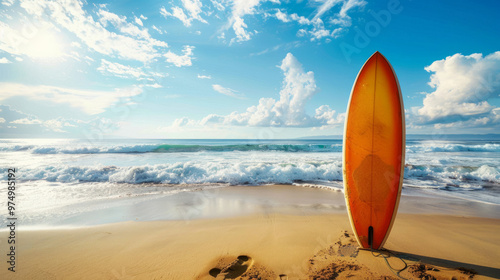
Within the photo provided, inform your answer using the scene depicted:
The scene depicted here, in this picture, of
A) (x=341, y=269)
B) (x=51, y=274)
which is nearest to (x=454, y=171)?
(x=341, y=269)

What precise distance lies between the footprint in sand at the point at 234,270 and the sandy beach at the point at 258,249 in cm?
1

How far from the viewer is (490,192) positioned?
6.58 m

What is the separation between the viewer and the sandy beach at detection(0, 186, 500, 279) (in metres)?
2.29

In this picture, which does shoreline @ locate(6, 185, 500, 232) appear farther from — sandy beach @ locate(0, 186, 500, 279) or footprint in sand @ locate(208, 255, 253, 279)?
footprint in sand @ locate(208, 255, 253, 279)

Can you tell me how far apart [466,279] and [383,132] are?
1.79 m

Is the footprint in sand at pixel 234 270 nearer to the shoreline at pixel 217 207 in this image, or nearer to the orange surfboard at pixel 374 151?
the orange surfboard at pixel 374 151

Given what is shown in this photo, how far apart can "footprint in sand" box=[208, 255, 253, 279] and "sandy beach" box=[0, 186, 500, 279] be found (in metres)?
0.01

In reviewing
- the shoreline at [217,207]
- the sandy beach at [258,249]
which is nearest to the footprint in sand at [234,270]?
the sandy beach at [258,249]

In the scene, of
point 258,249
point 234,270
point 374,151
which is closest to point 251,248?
point 258,249

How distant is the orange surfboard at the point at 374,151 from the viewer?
7.88 feet

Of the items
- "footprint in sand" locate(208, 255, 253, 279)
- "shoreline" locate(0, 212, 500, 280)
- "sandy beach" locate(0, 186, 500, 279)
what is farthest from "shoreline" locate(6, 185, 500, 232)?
"footprint in sand" locate(208, 255, 253, 279)

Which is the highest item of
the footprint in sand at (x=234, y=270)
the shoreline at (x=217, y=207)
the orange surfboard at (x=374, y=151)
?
the orange surfboard at (x=374, y=151)

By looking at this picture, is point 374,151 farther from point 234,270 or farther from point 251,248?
point 234,270

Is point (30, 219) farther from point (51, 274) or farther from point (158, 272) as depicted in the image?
point (158, 272)
